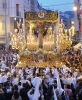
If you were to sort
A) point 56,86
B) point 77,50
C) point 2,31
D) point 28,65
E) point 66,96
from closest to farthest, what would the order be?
point 66,96 → point 56,86 → point 28,65 → point 77,50 → point 2,31

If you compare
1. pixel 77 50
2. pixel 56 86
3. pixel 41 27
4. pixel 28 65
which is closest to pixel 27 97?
pixel 56 86

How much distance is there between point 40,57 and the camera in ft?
89.7

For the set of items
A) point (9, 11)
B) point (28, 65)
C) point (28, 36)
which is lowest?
point (28, 65)

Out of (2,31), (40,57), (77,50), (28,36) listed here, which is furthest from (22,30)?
(2,31)

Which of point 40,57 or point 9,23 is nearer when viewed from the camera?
point 40,57

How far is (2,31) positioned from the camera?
163 ft

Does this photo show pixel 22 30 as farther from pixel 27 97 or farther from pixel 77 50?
pixel 27 97

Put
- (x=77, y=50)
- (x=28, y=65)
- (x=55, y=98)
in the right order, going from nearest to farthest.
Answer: (x=55, y=98) → (x=28, y=65) → (x=77, y=50)

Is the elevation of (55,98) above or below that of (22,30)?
below

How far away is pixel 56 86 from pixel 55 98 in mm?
2397

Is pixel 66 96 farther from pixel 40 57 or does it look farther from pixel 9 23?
pixel 9 23

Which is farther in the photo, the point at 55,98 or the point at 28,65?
the point at 28,65

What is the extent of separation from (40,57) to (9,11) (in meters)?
24.5

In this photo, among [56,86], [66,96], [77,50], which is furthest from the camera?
[77,50]
